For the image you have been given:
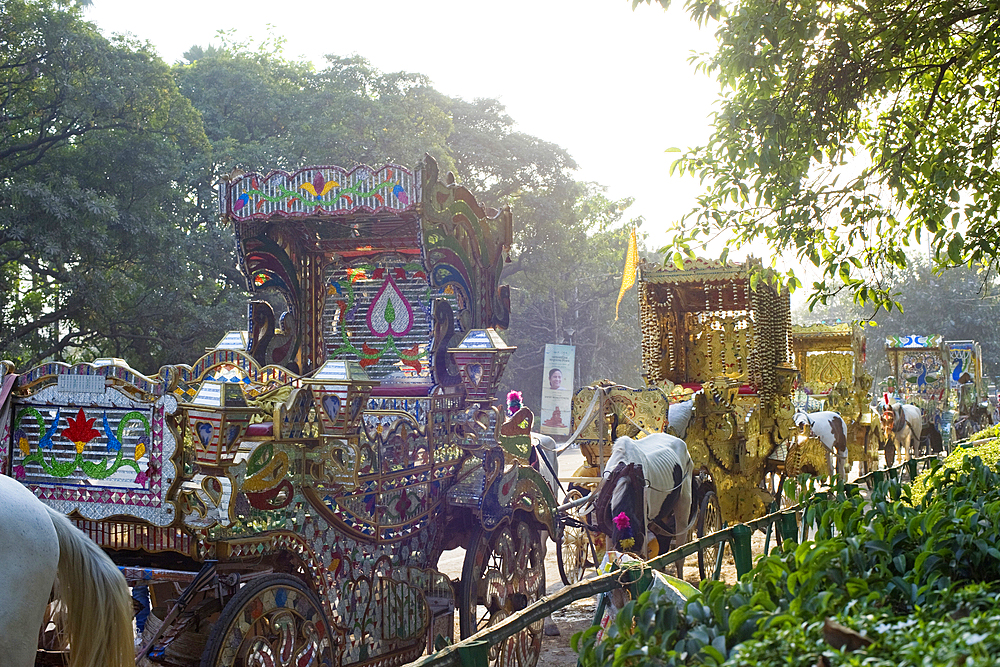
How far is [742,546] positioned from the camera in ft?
12.6

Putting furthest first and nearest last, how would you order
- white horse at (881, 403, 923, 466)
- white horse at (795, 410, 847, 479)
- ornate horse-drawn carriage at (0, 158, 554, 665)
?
1. white horse at (881, 403, 923, 466)
2. white horse at (795, 410, 847, 479)
3. ornate horse-drawn carriage at (0, 158, 554, 665)

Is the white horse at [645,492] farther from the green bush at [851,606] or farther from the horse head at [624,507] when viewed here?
the green bush at [851,606]

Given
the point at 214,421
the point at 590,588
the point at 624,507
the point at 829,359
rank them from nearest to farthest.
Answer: the point at 590,588 → the point at 214,421 → the point at 624,507 → the point at 829,359

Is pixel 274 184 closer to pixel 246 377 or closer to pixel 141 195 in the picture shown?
pixel 246 377

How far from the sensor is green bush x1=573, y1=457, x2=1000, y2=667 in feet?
6.32

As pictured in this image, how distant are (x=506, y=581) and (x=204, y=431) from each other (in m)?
3.05

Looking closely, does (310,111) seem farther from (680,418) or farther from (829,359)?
(680,418)

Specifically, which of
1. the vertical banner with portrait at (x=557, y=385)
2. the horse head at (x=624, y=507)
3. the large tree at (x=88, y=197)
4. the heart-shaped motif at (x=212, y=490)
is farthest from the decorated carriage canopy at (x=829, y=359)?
the large tree at (x=88, y=197)

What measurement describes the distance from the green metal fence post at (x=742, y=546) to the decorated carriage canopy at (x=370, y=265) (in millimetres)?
3037

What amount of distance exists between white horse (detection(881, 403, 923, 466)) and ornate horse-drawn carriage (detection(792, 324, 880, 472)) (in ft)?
2.57

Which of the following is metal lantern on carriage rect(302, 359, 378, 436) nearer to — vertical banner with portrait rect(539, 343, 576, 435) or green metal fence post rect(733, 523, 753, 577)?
green metal fence post rect(733, 523, 753, 577)

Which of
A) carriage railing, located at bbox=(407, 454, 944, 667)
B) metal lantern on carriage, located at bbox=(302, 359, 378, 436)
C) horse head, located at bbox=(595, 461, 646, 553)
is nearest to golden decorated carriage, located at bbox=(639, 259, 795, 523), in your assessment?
horse head, located at bbox=(595, 461, 646, 553)

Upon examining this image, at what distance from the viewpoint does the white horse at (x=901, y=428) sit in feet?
55.3

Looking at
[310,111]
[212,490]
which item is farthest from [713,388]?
[310,111]
